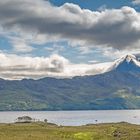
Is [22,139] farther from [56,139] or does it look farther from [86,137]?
[86,137]

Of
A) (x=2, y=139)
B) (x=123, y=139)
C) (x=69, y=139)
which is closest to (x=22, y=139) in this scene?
(x=2, y=139)

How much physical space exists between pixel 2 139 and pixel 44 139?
1290 cm

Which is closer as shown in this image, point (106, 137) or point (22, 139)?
point (22, 139)

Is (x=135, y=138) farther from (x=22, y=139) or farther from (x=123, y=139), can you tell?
(x=22, y=139)

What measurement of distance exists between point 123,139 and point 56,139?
20716mm

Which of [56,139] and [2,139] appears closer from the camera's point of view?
[2,139]

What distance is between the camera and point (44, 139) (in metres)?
107

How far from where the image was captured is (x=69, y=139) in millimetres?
110625

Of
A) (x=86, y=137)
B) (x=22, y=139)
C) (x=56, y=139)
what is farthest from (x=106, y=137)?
(x=22, y=139)

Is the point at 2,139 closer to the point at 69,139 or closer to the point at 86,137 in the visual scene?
the point at 69,139

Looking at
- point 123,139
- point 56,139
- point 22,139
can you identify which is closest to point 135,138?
point 123,139

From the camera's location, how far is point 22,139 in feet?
339

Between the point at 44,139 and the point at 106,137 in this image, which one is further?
the point at 106,137

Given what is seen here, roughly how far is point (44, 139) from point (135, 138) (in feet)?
91.5
